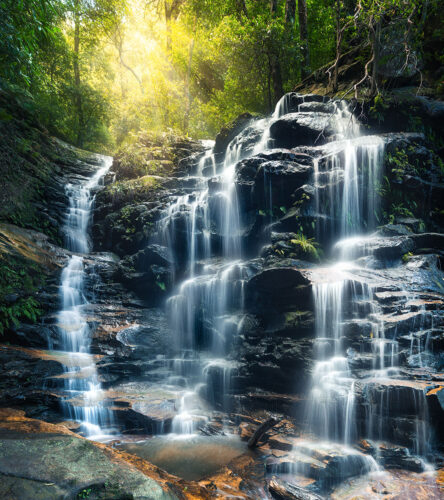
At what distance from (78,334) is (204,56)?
2313 centimetres

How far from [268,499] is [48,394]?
14.7 feet

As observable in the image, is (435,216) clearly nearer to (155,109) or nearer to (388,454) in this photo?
(388,454)

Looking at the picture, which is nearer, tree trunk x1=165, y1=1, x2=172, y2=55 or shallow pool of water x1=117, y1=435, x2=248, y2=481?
shallow pool of water x1=117, y1=435, x2=248, y2=481

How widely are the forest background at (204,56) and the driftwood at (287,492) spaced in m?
9.29

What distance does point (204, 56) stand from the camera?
23.2 metres

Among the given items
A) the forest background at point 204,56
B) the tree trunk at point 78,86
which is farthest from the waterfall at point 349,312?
the tree trunk at point 78,86

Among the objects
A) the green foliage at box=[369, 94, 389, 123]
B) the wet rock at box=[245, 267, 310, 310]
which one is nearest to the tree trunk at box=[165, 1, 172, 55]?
the green foliage at box=[369, 94, 389, 123]

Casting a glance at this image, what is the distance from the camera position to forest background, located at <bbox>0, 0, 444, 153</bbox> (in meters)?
11.8

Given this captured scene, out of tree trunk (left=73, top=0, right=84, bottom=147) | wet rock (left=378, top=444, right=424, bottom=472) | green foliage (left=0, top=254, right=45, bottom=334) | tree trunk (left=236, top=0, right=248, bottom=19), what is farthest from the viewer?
tree trunk (left=73, top=0, right=84, bottom=147)

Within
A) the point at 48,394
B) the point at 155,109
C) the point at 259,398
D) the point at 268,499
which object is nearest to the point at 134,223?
the point at 48,394

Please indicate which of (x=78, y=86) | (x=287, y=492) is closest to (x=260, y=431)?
(x=287, y=492)

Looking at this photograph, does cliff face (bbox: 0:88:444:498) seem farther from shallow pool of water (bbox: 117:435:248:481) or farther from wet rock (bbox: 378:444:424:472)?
shallow pool of water (bbox: 117:435:248:481)

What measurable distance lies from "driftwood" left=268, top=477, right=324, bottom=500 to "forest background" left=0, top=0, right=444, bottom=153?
9294 millimetres

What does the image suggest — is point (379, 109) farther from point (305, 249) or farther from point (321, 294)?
point (321, 294)
